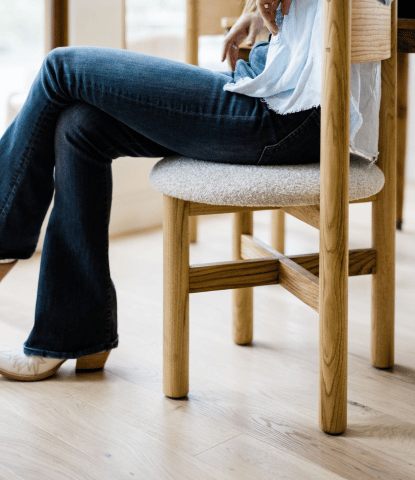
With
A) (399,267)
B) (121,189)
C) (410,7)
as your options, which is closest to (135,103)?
(410,7)

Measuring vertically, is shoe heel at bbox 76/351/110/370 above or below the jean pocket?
below

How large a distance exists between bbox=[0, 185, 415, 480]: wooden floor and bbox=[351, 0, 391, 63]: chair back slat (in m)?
0.56

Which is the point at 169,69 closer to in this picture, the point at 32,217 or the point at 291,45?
the point at 291,45

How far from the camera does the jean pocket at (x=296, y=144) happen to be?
3.07ft

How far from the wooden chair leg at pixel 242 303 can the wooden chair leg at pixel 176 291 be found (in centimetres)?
25

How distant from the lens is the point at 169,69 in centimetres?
94

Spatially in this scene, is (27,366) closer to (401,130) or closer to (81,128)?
(81,128)

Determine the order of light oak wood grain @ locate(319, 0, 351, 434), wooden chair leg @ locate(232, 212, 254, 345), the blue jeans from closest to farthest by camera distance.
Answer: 1. light oak wood grain @ locate(319, 0, 351, 434)
2. the blue jeans
3. wooden chair leg @ locate(232, 212, 254, 345)

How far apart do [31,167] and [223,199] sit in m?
0.34

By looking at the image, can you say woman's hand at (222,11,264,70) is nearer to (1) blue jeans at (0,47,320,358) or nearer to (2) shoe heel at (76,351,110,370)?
(1) blue jeans at (0,47,320,358)

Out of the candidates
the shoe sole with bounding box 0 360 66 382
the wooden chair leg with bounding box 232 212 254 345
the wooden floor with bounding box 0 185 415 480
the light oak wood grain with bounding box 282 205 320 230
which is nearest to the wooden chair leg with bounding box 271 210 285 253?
the wooden floor with bounding box 0 185 415 480

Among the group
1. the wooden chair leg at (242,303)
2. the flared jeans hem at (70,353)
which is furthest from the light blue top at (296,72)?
the flared jeans hem at (70,353)

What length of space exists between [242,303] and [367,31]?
23.1 inches

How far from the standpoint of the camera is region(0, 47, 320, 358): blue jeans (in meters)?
0.93
